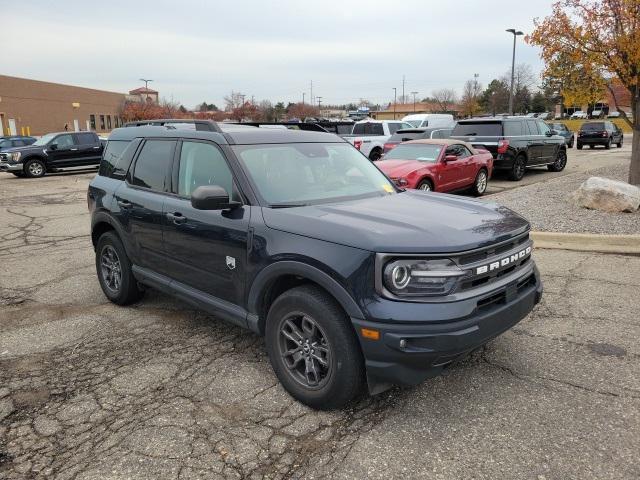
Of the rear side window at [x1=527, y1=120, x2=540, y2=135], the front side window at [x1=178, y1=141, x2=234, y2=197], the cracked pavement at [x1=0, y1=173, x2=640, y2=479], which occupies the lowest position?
the cracked pavement at [x1=0, y1=173, x2=640, y2=479]

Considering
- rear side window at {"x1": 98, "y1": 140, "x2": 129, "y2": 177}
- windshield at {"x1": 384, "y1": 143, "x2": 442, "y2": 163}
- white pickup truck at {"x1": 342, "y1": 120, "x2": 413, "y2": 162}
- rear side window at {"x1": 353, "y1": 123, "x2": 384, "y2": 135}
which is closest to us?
rear side window at {"x1": 98, "y1": 140, "x2": 129, "y2": 177}

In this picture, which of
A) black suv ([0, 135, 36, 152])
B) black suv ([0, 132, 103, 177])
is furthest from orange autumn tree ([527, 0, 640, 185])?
black suv ([0, 135, 36, 152])

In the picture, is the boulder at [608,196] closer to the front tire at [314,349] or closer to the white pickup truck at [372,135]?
the front tire at [314,349]

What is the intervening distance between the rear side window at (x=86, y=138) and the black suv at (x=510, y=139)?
1576 cm

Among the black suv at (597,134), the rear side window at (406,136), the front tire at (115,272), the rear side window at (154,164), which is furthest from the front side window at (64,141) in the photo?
the black suv at (597,134)

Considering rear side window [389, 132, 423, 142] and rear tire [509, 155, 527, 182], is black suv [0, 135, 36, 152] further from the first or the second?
rear tire [509, 155, 527, 182]

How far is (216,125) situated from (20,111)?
59272 millimetres

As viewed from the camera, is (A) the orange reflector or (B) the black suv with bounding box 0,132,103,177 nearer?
(A) the orange reflector

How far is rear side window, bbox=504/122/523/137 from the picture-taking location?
578 inches

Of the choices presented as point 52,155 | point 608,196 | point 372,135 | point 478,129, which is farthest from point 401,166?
point 52,155

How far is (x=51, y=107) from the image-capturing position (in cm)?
5816

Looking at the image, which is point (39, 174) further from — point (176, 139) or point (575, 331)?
point (575, 331)

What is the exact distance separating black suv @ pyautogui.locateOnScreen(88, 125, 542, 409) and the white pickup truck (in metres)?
13.6

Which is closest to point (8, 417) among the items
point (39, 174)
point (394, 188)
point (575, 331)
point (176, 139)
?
point (176, 139)
